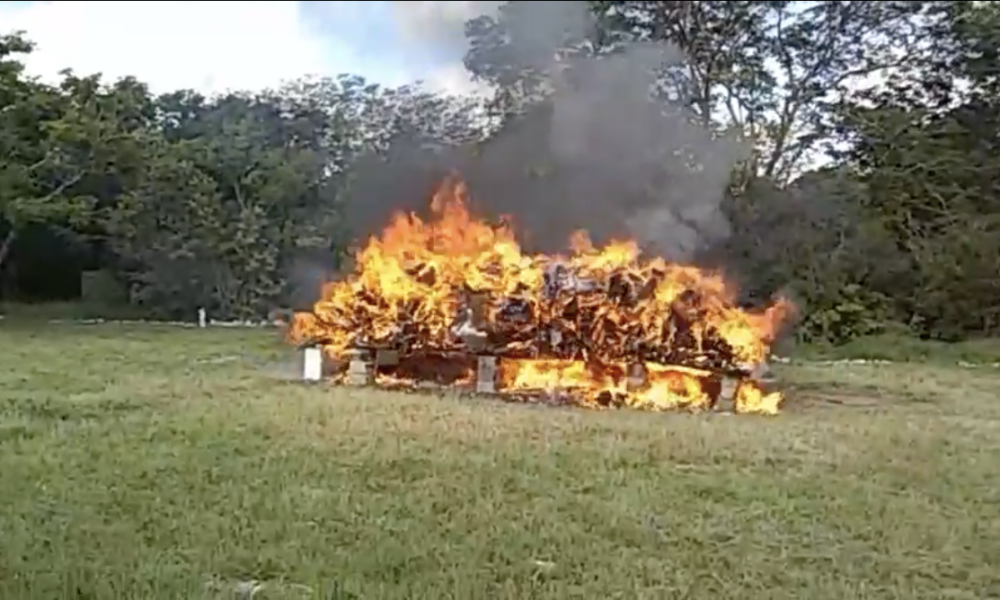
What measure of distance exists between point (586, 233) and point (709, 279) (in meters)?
1.71

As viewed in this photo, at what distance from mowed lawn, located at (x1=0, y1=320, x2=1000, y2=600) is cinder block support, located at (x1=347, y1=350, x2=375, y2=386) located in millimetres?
705

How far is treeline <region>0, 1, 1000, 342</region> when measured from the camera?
10.2 m

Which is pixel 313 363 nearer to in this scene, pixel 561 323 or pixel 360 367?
pixel 360 367

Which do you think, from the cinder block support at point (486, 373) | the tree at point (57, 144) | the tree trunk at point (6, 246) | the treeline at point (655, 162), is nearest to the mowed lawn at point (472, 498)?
the cinder block support at point (486, 373)

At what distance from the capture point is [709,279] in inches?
317

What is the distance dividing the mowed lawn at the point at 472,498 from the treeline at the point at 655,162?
243cm

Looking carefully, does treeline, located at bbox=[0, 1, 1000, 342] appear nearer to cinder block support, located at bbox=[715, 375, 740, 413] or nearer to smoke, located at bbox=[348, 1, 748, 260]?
smoke, located at bbox=[348, 1, 748, 260]

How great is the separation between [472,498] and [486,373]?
133 inches

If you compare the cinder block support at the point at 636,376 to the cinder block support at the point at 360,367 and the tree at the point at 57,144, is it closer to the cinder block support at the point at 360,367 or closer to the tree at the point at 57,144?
the cinder block support at the point at 360,367

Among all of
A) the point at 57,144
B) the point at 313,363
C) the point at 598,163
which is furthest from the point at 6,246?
the point at 313,363

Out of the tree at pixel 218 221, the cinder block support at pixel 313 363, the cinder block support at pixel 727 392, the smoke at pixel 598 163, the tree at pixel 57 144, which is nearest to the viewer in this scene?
the cinder block support at pixel 727 392

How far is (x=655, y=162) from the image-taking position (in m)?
9.84

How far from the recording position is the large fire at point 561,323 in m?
7.26

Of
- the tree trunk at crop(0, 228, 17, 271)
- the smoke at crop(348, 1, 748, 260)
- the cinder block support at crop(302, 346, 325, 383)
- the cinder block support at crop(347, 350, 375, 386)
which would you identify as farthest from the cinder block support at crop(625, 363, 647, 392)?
the tree trunk at crop(0, 228, 17, 271)
